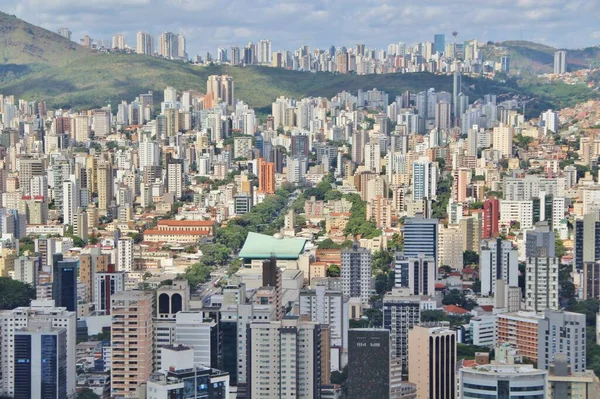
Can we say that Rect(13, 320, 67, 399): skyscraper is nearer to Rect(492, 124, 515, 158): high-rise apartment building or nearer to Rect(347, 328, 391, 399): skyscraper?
Rect(347, 328, 391, 399): skyscraper

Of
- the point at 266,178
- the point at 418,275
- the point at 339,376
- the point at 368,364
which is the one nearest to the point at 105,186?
the point at 266,178

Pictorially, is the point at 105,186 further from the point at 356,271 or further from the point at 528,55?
the point at 528,55

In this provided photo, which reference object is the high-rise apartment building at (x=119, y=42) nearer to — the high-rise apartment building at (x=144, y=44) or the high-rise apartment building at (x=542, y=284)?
the high-rise apartment building at (x=144, y=44)

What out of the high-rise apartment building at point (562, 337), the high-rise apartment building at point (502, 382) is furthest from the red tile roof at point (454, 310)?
the high-rise apartment building at point (502, 382)

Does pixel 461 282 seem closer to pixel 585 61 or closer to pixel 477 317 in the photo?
pixel 477 317

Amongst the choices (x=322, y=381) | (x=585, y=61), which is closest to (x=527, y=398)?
(x=322, y=381)

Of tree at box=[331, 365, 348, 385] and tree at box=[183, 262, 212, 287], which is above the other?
tree at box=[183, 262, 212, 287]

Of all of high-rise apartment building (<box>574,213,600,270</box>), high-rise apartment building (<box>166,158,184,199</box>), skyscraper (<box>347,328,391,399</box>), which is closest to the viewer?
skyscraper (<box>347,328,391,399</box>)

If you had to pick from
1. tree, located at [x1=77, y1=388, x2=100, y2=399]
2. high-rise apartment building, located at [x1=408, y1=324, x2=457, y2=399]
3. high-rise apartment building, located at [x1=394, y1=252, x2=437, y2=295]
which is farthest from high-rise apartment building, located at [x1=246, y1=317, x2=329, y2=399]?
high-rise apartment building, located at [x1=394, y1=252, x2=437, y2=295]
